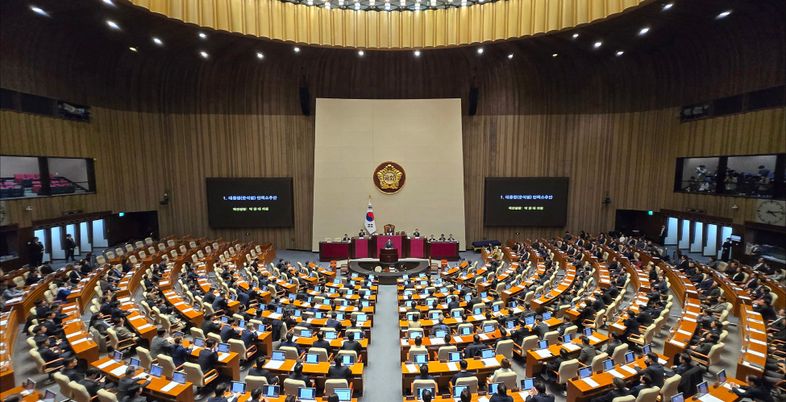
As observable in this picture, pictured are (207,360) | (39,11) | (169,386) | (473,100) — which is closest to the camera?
Answer: (169,386)

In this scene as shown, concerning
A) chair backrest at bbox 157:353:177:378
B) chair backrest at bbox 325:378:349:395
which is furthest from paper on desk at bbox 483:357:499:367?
chair backrest at bbox 157:353:177:378

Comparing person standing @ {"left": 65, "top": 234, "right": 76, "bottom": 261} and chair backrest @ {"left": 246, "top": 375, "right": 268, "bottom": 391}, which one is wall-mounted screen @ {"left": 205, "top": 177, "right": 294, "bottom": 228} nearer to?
person standing @ {"left": 65, "top": 234, "right": 76, "bottom": 261}

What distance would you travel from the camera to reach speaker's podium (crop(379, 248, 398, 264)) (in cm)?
1895

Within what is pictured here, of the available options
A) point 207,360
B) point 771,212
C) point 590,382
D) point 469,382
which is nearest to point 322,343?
point 207,360

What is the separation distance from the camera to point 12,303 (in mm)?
10711

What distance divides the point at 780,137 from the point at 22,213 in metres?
32.5

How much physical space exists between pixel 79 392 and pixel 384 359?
20.7ft

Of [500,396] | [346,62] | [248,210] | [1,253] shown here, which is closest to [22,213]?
[1,253]

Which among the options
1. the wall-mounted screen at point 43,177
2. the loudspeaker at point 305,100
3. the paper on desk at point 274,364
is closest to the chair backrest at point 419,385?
the paper on desk at point 274,364

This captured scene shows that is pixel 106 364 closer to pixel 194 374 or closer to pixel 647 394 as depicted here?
pixel 194 374

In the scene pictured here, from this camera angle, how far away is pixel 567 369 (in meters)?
7.39

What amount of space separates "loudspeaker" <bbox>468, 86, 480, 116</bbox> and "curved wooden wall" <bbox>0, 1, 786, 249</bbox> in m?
0.49

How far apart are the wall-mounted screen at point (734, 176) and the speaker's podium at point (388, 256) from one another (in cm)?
1641

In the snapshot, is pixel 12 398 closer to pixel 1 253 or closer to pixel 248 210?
pixel 1 253
